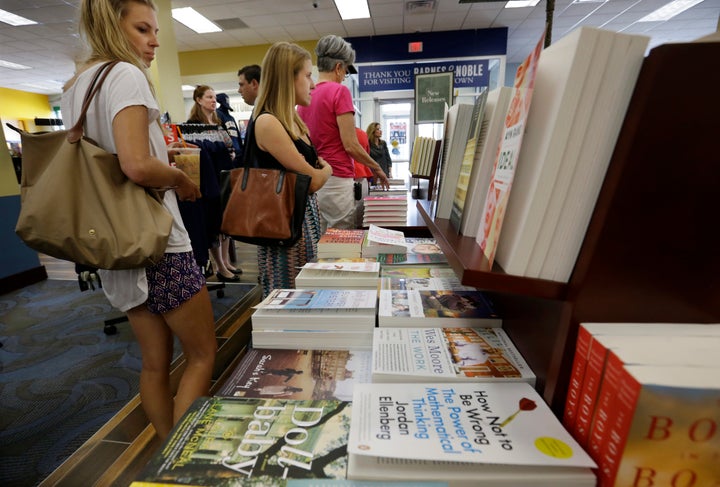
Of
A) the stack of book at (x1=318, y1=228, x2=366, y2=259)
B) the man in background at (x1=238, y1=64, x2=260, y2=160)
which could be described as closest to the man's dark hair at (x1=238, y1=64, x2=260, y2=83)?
the man in background at (x1=238, y1=64, x2=260, y2=160)

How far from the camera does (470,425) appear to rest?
500mm

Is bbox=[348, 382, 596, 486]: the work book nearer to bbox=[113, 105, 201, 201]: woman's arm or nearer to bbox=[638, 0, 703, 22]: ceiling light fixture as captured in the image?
bbox=[113, 105, 201, 201]: woman's arm

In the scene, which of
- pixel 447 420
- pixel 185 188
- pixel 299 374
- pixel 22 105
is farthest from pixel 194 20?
pixel 22 105

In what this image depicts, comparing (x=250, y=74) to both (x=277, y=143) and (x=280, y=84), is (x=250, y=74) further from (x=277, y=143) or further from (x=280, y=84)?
(x=277, y=143)

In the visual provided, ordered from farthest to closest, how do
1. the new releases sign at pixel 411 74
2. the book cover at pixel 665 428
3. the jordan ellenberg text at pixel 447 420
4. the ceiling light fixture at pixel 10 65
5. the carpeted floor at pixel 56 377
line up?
the ceiling light fixture at pixel 10 65 < the new releases sign at pixel 411 74 < the carpeted floor at pixel 56 377 < the jordan ellenberg text at pixel 447 420 < the book cover at pixel 665 428

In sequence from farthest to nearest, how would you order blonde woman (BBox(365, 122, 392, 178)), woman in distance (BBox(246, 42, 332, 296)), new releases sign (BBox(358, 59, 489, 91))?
new releases sign (BBox(358, 59, 489, 91)) < blonde woman (BBox(365, 122, 392, 178)) < woman in distance (BBox(246, 42, 332, 296))

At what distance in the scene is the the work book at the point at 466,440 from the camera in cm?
43

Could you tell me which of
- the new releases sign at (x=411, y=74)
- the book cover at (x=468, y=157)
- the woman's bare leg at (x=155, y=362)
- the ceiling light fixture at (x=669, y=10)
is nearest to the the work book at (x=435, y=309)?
the book cover at (x=468, y=157)

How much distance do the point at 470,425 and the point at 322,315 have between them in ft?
1.33

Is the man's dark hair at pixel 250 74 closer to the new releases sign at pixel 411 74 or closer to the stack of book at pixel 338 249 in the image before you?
the stack of book at pixel 338 249

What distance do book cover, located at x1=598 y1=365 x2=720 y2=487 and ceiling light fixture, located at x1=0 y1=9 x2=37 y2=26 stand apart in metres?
8.13

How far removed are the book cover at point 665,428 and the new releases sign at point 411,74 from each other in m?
7.31

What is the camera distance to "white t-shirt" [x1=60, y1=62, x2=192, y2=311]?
0.87 m

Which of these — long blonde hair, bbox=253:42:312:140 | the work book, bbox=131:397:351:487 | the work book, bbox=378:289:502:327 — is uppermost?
long blonde hair, bbox=253:42:312:140
